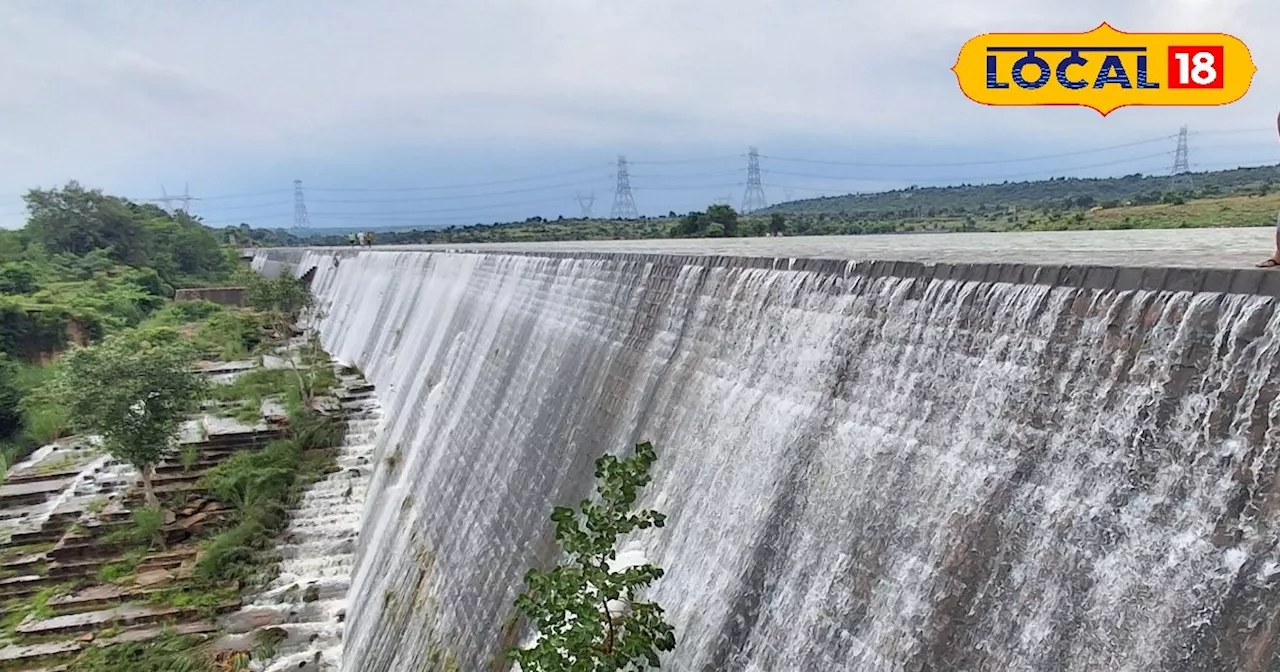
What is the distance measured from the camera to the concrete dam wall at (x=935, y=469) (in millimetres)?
3414

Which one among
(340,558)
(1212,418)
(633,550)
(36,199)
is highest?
(36,199)

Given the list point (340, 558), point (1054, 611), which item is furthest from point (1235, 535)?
point (340, 558)

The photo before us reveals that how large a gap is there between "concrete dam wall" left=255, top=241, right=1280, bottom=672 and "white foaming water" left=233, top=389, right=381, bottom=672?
Result: 492 cm

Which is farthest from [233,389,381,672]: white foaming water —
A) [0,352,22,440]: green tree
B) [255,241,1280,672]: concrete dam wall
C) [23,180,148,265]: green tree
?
[23,180,148,265]: green tree

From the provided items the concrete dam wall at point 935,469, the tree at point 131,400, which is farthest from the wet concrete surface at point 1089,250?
the tree at point 131,400

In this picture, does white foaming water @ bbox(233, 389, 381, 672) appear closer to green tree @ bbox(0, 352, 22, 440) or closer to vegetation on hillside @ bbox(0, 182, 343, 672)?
vegetation on hillside @ bbox(0, 182, 343, 672)

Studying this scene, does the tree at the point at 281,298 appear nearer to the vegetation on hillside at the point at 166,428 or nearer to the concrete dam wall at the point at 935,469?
the vegetation on hillside at the point at 166,428

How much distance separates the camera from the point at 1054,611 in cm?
373

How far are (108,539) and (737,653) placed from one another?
18.9 metres

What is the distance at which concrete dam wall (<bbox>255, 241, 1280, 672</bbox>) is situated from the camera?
11.2ft

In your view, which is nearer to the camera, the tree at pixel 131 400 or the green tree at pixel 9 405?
the tree at pixel 131 400

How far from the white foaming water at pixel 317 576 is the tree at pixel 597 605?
10.2 m

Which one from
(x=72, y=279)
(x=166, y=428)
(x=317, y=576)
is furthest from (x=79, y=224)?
(x=317, y=576)

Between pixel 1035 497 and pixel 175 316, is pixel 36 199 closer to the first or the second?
pixel 175 316
